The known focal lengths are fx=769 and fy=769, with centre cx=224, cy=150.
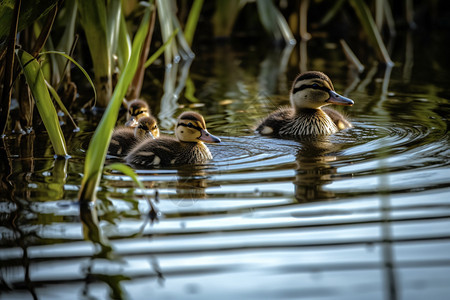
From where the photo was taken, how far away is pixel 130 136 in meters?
5.11

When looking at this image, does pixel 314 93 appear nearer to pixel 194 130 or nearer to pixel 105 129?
pixel 194 130

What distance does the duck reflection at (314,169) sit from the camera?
12.1ft

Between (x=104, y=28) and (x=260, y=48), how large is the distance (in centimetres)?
545

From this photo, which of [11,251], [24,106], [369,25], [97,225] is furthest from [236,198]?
[369,25]

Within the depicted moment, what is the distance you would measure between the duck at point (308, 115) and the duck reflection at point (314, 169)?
0.21 m

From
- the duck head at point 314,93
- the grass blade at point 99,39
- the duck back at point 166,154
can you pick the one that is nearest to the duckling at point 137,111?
the grass blade at point 99,39

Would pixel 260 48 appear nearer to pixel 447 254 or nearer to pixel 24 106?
pixel 24 106

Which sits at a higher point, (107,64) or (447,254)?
(107,64)

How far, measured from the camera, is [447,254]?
9.36 feet

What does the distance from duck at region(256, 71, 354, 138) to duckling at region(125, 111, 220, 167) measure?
858mm

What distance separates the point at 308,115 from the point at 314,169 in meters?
1.43

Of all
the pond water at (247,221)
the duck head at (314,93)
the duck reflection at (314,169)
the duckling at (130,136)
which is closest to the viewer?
the pond water at (247,221)

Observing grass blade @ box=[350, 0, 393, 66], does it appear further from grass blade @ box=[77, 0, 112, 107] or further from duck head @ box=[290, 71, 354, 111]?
grass blade @ box=[77, 0, 112, 107]

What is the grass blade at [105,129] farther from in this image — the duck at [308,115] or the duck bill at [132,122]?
the duck at [308,115]
